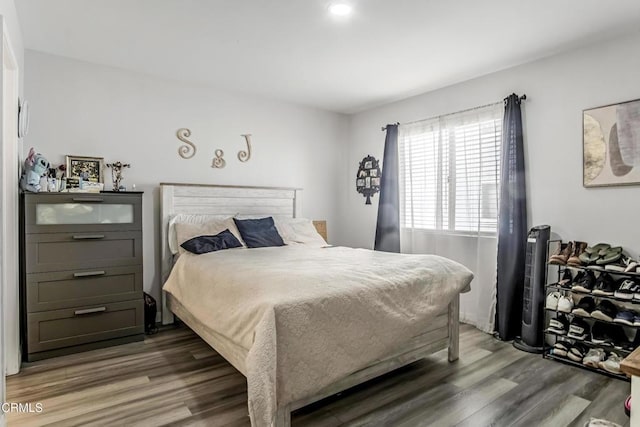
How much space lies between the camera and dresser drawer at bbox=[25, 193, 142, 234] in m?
2.78

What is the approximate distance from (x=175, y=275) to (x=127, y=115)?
1647 millimetres

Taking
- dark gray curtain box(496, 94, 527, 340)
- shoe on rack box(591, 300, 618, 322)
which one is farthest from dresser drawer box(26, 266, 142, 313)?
shoe on rack box(591, 300, 618, 322)

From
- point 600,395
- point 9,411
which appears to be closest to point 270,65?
point 9,411

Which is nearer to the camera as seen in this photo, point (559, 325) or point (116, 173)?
point (559, 325)

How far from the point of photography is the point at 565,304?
9.30ft

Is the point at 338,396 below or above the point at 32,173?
below

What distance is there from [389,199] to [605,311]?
2.38 m

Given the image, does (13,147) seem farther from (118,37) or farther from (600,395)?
(600,395)

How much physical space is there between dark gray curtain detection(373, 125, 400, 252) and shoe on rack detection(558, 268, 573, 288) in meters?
1.81

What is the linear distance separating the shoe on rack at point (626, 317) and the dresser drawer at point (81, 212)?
148 inches

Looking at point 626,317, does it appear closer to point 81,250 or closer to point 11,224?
point 81,250

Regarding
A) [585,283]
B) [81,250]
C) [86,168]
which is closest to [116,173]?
[86,168]

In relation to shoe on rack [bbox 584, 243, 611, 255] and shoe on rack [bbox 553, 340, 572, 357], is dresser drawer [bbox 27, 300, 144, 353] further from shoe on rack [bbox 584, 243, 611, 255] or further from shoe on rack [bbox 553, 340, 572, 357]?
shoe on rack [bbox 584, 243, 611, 255]

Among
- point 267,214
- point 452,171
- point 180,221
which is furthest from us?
point 267,214
